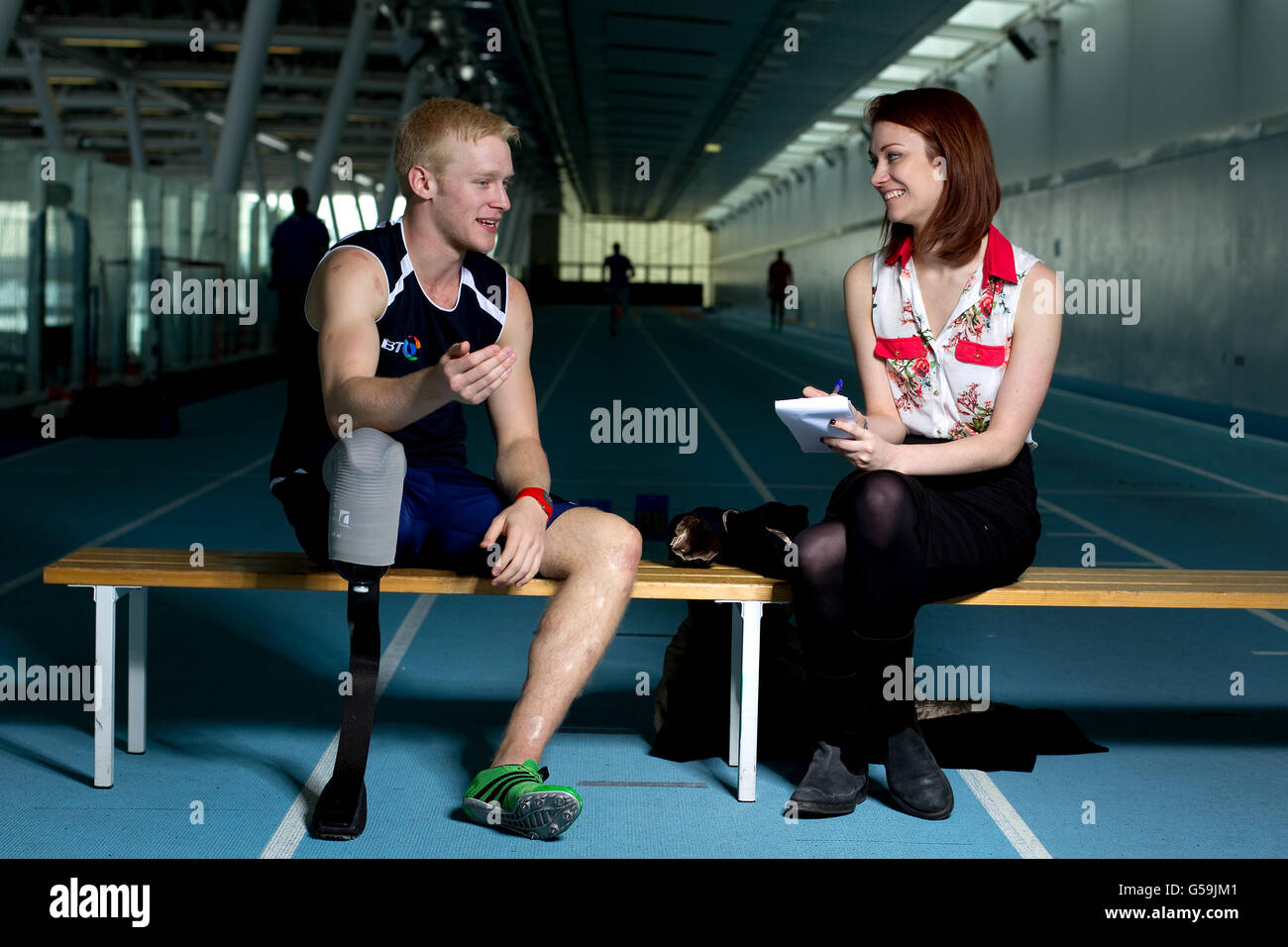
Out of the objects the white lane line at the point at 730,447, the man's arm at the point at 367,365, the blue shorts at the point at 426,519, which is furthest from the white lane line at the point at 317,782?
the white lane line at the point at 730,447

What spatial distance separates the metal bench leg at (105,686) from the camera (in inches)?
132

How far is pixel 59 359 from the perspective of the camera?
12852 millimetres

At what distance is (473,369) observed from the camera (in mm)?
2814

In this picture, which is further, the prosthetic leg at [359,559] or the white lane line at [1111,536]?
the white lane line at [1111,536]

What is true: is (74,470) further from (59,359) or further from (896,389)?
(896,389)

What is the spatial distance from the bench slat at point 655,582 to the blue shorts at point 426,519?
0.05 metres

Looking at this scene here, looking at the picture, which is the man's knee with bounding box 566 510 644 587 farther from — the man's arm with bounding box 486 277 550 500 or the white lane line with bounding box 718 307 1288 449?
the white lane line with bounding box 718 307 1288 449

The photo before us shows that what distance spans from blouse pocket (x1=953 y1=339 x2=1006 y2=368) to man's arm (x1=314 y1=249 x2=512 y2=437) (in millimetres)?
1260

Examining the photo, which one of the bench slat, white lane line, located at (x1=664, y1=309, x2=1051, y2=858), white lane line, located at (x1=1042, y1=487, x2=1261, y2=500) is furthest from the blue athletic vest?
white lane line, located at (x1=1042, y1=487, x2=1261, y2=500)

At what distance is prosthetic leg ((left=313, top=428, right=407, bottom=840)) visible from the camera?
3041 mm

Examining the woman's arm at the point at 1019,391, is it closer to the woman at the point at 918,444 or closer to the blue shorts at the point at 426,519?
the woman at the point at 918,444

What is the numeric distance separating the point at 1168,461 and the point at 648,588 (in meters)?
8.37

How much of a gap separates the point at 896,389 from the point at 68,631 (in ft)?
10.2

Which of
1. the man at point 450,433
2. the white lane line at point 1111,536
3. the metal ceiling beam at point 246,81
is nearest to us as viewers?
the man at point 450,433
